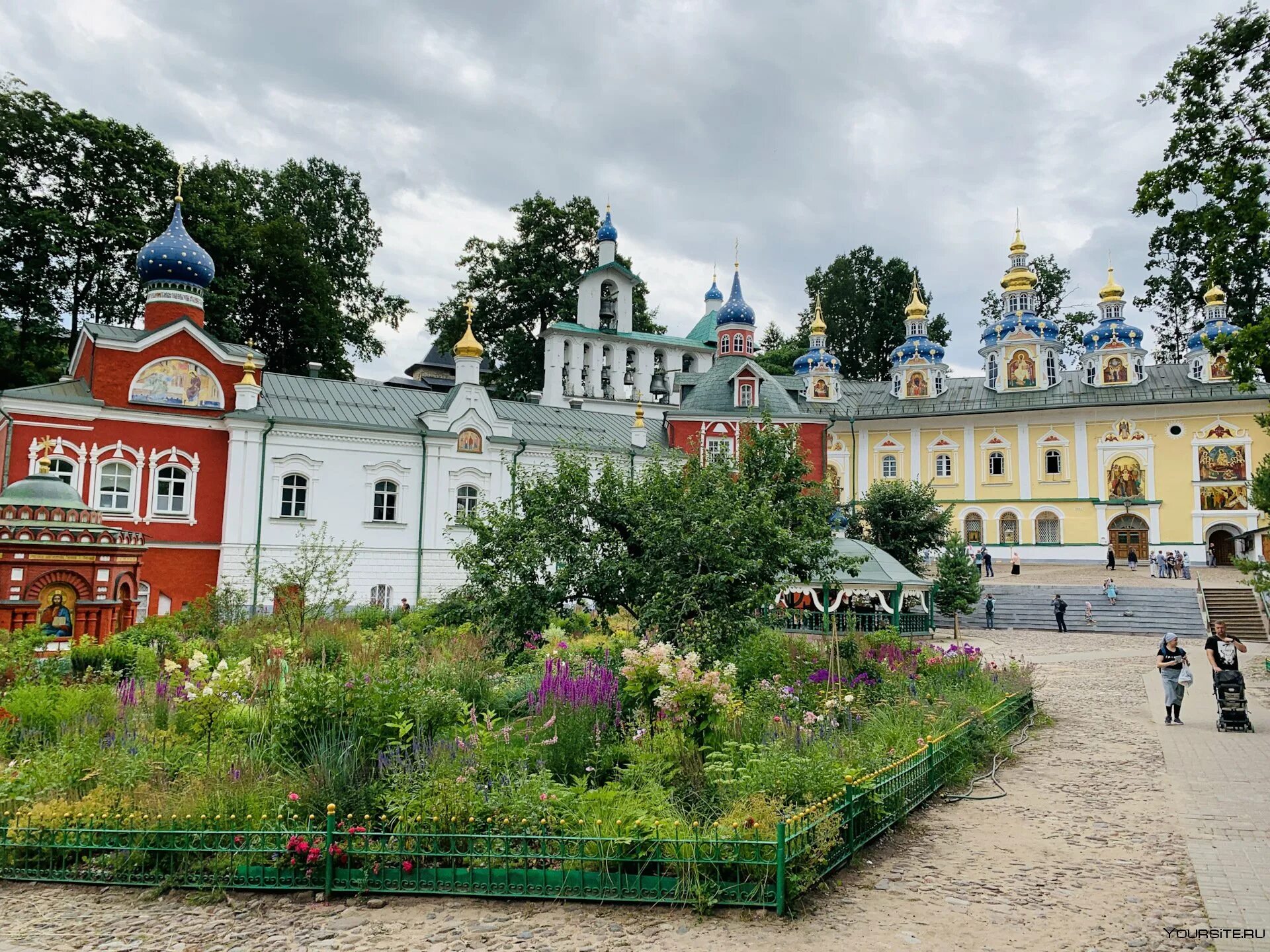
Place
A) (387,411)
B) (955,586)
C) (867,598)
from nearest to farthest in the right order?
(867,598), (955,586), (387,411)

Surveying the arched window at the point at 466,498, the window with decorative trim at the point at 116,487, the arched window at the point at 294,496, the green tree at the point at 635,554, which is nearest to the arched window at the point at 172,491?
the window with decorative trim at the point at 116,487

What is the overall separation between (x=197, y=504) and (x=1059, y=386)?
37837 millimetres

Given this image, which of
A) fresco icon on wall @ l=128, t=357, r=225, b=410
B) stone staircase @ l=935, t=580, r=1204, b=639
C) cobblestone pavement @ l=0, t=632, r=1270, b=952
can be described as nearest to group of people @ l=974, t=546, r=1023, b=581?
stone staircase @ l=935, t=580, r=1204, b=639

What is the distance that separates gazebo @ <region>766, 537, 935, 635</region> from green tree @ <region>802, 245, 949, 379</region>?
36.5 meters

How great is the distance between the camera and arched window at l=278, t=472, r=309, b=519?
24031mm

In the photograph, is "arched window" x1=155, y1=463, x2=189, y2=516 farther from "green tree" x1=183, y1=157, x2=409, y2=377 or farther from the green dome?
"green tree" x1=183, y1=157, x2=409, y2=377

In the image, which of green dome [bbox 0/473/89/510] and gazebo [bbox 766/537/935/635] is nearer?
green dome [bbox 0/473/89/510]

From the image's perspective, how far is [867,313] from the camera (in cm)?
5419

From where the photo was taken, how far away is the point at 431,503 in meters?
26.2

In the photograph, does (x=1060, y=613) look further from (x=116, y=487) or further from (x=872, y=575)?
(x=116, y=487)

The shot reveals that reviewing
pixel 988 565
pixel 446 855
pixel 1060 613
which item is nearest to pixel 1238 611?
pixel 1060 613

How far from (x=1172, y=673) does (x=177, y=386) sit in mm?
23490

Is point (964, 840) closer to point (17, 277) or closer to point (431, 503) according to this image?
point (431, 503)

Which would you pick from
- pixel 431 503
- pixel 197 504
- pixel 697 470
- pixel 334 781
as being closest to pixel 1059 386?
pixel 431 503
